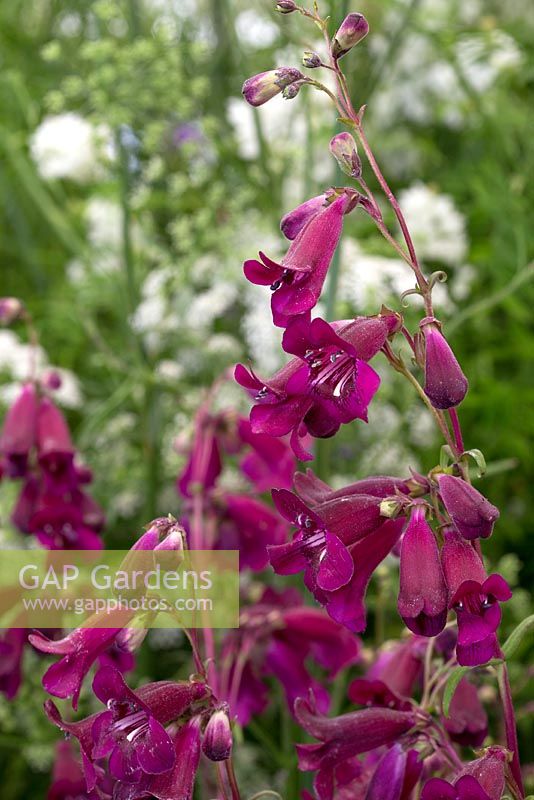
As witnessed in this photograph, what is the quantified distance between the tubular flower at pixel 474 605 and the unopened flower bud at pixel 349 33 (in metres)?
0.25

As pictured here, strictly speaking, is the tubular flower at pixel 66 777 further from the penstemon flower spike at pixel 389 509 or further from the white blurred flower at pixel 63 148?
the white blurred flower at pixel 63 148

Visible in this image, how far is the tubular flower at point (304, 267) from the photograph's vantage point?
0.50m

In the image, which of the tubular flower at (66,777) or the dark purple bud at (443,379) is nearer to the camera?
the dark purple bud at (443,379)

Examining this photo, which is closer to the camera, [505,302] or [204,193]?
[505,302]

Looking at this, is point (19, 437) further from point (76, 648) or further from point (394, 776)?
point (394, 776)

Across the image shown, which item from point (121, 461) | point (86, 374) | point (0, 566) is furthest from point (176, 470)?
point (86, 374)

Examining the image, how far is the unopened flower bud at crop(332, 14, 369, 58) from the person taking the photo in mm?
523

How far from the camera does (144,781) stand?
1.69ft

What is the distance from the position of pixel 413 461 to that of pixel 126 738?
0.85 metres

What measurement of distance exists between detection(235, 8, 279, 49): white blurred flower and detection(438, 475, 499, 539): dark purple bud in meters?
1.03

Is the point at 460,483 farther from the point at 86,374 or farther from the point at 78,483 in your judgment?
the point at 86,374

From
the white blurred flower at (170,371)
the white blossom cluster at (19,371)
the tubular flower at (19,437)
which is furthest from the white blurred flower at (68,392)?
the tubular flower at (19,437)

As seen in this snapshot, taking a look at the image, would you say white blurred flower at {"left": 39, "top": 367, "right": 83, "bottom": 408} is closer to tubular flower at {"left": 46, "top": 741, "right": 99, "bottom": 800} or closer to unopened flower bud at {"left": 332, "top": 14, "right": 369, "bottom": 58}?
tubular flower at {"left": 46, "top": 741, "right": 99, "bottom": 800}

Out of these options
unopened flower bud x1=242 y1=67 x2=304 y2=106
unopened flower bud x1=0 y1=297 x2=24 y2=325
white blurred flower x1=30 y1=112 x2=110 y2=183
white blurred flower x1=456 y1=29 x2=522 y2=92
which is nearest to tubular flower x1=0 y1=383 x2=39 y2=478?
unopened flower bud x1=0 y1=297 x2=24 y2=325
